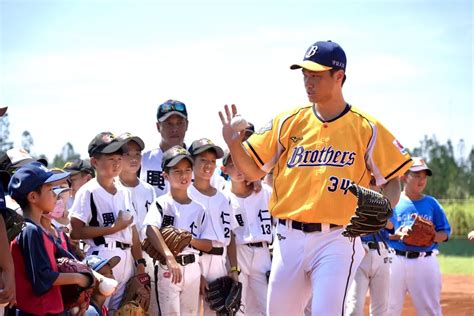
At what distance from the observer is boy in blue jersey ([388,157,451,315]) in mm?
8852

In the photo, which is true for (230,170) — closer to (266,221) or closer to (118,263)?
(266,221)

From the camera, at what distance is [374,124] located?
573 centimetres

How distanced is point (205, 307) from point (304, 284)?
239 centimetres

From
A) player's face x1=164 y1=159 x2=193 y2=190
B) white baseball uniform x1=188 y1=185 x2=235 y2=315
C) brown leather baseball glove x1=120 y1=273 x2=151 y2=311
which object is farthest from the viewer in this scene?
white baseball uniform x1=188 y1=185 x2=235 y2=315

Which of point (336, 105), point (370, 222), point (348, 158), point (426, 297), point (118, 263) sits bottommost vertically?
point (426, 297)

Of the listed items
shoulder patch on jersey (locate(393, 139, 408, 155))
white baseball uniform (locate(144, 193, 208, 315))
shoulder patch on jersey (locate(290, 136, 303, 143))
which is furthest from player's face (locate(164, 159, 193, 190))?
shoulder patch on jersey (locate(393, 139, 408, 155))

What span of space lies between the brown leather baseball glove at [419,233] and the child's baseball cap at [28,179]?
462 cm

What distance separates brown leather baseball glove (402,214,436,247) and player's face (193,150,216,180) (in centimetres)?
248

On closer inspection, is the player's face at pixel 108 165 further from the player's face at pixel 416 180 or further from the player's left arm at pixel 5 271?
the player's face at pixel 416 180

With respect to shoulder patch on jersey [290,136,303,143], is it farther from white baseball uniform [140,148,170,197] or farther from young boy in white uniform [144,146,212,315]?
white baseball uniform [140,148,170,197]

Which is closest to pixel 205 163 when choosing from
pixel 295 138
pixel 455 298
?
pixel 295 138

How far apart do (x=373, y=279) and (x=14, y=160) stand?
431 centimetres

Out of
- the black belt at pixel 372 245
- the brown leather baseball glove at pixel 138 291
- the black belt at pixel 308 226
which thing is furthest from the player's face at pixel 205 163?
the black belt at pixel 308 226

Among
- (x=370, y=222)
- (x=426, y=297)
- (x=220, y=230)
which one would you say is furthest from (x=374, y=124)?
(x=426, y=297)
